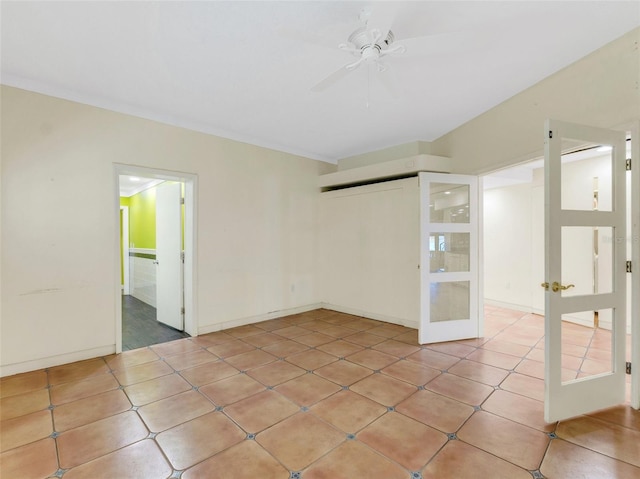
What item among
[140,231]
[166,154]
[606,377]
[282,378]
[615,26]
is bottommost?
[282,378]

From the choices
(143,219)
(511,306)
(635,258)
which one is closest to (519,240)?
(511,306)

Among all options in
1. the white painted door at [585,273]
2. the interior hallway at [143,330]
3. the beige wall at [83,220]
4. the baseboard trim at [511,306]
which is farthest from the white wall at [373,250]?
the interior hallway at [143,330]

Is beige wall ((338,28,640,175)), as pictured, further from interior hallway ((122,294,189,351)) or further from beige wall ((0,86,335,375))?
interior hallway ((122,294,189,351))

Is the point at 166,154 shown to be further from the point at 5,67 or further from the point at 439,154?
the point at 439,154

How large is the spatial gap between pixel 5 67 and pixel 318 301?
4766 millimetres

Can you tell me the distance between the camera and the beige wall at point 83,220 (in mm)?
2799

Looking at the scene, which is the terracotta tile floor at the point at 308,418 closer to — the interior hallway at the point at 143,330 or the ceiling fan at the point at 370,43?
the interior hallway at the point at 143,330

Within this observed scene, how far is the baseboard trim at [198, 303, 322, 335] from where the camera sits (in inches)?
Result: 160

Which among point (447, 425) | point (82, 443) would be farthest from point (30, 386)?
point (447, 425)

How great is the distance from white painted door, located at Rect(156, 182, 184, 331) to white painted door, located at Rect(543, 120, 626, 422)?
415cm

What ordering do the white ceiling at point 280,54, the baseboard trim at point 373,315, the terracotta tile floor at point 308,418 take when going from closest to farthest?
1. the terracotta tile floor at point 308,418
2. the white ceiling at point 280,54
3. the baseboard trim at point 373,315

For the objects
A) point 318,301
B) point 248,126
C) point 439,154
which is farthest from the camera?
point 318,301

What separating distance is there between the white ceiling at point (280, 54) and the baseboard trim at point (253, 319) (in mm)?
2742

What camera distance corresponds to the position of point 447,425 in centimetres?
208
